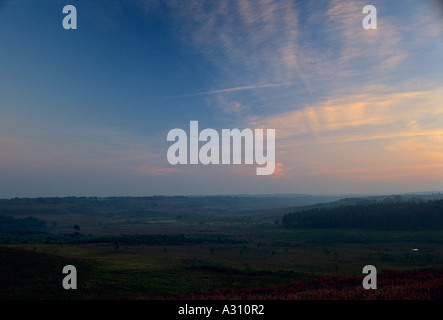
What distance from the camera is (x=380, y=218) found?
10806cm

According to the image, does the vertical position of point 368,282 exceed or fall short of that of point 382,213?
it exceeds it

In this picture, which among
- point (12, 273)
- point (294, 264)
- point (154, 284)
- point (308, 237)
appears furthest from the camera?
point (308, 237)

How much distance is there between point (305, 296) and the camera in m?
14.8

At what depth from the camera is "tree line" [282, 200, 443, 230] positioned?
101700 mm

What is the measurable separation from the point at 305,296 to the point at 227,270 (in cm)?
1953

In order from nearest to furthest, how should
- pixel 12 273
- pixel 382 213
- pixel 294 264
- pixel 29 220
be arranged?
pixel 12 273, pixel 294 264, pixel 382 213, pixel 29 220

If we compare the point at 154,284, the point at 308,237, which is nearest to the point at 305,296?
the point at 154,284

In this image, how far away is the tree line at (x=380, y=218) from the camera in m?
102
